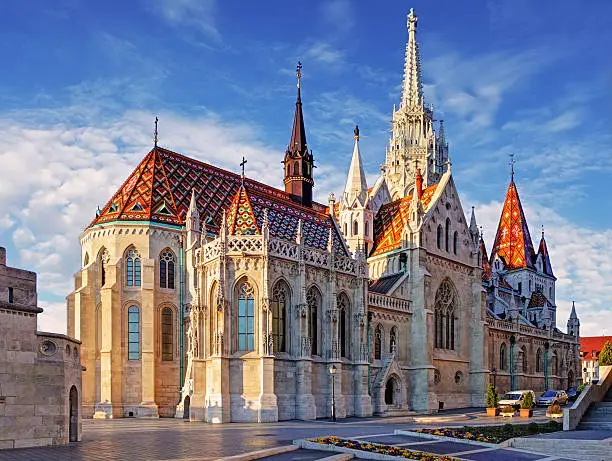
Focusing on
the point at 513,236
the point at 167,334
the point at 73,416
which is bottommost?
the point at 73,416

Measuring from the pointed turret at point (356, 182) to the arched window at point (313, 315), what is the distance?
1352 centimetres

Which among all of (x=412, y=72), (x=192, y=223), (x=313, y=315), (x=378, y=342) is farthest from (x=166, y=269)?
(x=412, y=72)

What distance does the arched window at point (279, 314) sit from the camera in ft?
113

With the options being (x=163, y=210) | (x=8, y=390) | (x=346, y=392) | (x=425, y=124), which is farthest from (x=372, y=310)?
(x=425, y=124)

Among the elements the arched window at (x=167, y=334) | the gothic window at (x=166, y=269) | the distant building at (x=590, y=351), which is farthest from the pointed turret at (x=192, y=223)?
the distant building at (x=590, y=351)

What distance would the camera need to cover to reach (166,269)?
41.3 meters

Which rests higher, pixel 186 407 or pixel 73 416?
pixel 73 416

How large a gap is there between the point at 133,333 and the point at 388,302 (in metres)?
15.1

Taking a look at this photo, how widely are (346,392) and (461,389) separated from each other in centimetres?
1371

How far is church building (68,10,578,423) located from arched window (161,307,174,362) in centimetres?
8

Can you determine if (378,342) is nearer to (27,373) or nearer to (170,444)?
(170,444)

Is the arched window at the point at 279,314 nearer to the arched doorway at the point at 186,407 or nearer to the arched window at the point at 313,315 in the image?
the arched window at the point at 313,315

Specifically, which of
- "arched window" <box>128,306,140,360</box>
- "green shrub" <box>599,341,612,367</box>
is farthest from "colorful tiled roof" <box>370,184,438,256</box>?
"arched window" <box>128,306,140,360</box>

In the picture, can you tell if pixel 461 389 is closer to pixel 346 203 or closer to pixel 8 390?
pixel 346 203
